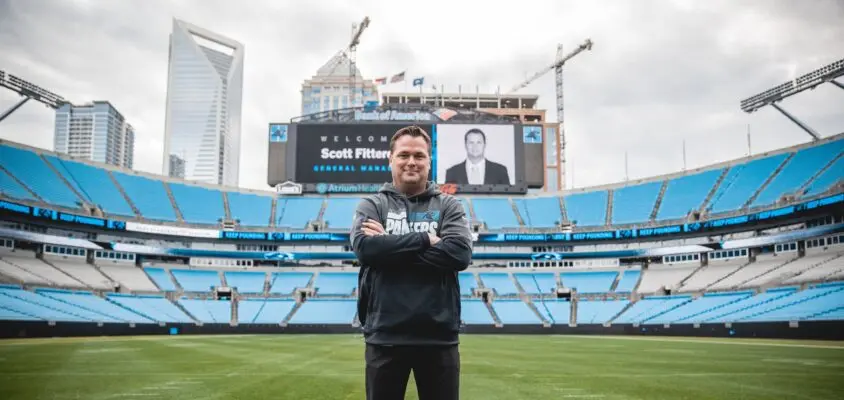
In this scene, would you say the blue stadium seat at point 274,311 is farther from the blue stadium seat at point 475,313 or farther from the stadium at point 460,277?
the blue stadium seat at point 475,313

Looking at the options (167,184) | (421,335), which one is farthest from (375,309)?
(167,184)

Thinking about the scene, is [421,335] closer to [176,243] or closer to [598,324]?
[598,324]

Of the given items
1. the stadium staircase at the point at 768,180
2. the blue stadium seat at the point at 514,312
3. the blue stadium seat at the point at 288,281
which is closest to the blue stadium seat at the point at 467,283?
the blue stadium seat at the point at 514,312

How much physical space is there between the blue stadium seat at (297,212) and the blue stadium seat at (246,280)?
715cm

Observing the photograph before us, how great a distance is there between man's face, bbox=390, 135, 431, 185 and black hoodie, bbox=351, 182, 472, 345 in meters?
0.36

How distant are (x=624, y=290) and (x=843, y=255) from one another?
1826 cm

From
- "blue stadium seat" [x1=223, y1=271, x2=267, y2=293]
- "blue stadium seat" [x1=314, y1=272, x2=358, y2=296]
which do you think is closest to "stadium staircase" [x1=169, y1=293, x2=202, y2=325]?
"blue stadium seat" [x1=223, y1=271, x2=267, y2=293]

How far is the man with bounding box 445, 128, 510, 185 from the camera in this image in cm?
6594

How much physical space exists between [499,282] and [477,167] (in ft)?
44.7

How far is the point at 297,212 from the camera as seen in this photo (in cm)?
6906

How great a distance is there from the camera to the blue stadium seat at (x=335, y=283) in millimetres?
59656

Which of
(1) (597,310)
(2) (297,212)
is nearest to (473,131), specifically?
(2) (297,212)

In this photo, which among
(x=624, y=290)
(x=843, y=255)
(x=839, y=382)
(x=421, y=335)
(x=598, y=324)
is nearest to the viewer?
(x=421, y=335)

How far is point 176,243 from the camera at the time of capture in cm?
6250
